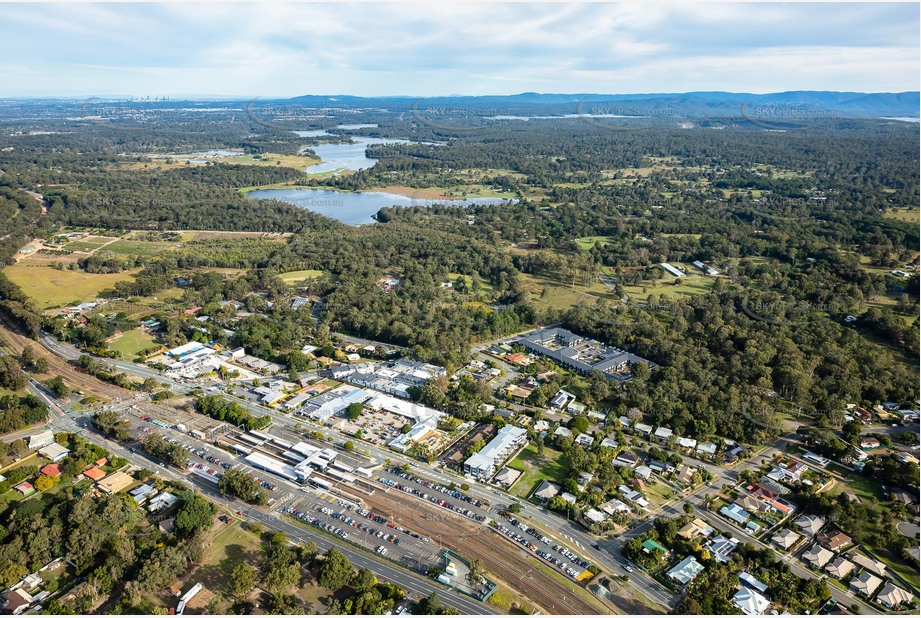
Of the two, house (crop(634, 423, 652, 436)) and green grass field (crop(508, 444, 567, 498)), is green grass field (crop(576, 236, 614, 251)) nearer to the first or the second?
house (crop(634, 423, 652, 436))

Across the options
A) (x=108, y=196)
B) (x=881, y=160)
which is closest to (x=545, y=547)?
(x=108, y=196)

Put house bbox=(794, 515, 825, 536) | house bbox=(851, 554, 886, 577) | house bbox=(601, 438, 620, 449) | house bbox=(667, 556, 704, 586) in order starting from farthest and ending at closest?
house bbox=(601, 438, 620, 449) → house bbox=(794, 515, 825, 536) → house bbox=(851, 554, 886, 577) → house bbox=(667, 556, 704, 586)

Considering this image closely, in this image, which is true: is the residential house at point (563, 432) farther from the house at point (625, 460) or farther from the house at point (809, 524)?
the house at point (809, 524)

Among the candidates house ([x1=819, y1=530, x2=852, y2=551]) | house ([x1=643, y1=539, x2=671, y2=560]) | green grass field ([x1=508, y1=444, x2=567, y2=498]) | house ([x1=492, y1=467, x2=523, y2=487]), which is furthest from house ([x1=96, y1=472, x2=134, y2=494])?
house ([x1=819, y1=530, x2=852, y2=551])

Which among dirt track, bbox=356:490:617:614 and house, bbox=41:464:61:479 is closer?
dirt track, bbox=356:490:617:614

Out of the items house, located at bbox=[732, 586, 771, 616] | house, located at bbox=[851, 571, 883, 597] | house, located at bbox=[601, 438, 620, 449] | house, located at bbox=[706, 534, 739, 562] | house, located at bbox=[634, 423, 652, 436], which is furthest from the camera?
house, located at bbox=[634, 423, 652, 436]

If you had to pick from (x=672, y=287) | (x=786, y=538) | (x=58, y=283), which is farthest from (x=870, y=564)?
(x=58, y=283)

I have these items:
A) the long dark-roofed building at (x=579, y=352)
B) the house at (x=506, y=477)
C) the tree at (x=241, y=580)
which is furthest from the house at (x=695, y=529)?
the tree at (x=241, y=580)
